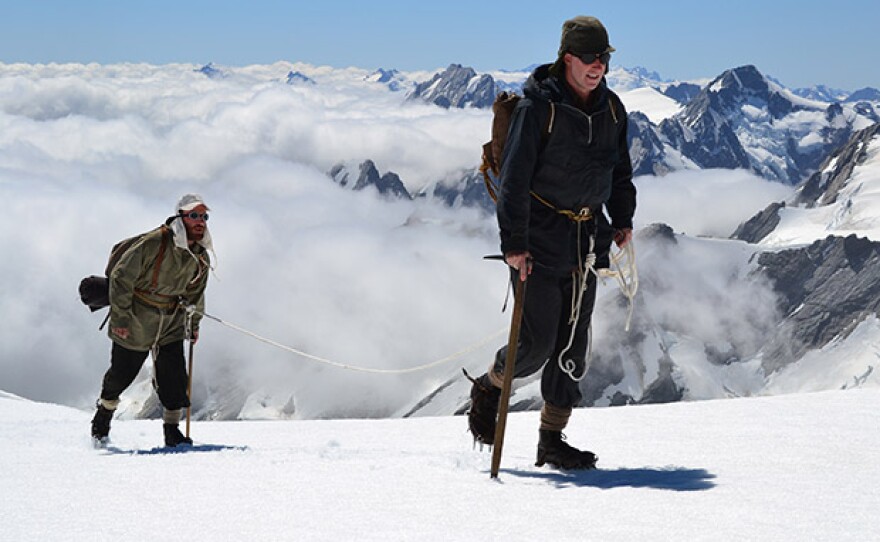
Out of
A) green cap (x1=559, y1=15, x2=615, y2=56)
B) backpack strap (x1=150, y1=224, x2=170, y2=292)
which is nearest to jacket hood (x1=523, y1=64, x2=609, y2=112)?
green cap (x1=559, y1=15, x2=615, y2=56)

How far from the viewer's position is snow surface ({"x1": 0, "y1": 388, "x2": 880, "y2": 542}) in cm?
399

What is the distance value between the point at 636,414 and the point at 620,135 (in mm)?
4395

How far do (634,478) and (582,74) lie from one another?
2.85 meters

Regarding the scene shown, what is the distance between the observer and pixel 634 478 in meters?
5.51

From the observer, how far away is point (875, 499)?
4.53m

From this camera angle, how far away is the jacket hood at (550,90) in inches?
229

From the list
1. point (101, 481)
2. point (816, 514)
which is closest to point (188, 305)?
point (101, 481)

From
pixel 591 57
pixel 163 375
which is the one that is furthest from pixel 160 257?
pixel 591 57

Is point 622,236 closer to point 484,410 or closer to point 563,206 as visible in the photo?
point 563,206

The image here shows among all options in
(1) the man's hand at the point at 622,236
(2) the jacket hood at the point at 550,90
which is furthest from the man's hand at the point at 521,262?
(2) the jacket hood at the point at 550,90

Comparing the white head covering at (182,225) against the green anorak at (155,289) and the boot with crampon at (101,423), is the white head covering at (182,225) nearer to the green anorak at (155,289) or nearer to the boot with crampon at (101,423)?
the green anorak at (155,289)

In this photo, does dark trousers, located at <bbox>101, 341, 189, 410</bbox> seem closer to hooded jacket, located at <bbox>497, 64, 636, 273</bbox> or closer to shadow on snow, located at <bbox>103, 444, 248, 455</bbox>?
shadow on snow, located at <bbox>103, 444, 248, 455</bbox>

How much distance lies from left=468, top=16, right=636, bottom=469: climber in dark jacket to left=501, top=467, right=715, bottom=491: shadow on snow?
34 cm

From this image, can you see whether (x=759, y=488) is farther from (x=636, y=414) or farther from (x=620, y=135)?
(x=636, y=414)
